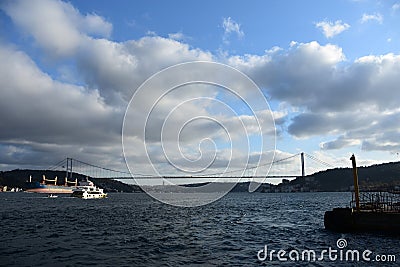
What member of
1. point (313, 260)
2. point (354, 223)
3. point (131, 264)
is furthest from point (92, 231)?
point (354, 223)

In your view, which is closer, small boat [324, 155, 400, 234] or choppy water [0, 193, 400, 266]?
choppy water [0, 193, 400, 266]

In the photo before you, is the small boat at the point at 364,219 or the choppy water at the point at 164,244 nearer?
the choppy water at the point at 164,244

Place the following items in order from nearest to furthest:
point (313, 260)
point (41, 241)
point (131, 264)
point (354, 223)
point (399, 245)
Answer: point (131, 264) < point (313, 260) < point (399, 245) < point (41, 241) < point (354, 223)

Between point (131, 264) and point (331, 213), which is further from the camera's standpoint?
point (331, 213)

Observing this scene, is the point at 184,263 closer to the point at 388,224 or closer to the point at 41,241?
the point at 41,241

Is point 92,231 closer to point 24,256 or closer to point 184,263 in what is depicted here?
point 24,256

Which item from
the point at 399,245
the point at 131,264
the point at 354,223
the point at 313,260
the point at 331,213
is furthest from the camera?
the point at 331,213

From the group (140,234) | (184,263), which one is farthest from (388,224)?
(140,234)

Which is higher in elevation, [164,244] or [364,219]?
[364,219]

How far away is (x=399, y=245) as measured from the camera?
106ft

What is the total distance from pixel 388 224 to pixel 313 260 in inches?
544

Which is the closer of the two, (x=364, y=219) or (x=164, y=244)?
(x=164, y=244)

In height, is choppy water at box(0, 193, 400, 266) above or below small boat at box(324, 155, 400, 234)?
below

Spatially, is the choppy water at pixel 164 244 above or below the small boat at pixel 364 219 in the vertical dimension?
below
